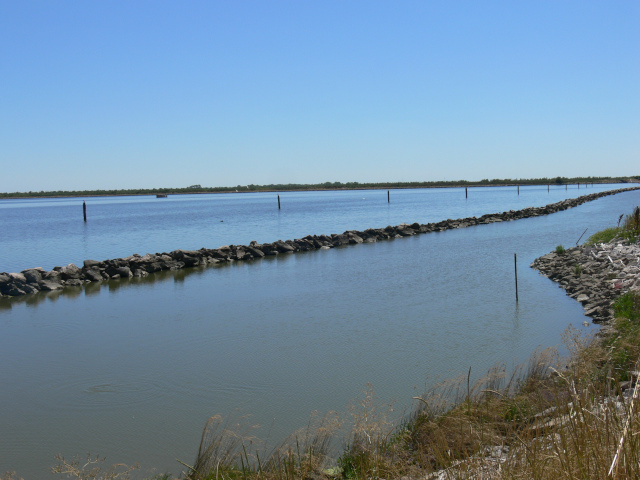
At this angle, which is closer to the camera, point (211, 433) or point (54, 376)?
point (211, 433)

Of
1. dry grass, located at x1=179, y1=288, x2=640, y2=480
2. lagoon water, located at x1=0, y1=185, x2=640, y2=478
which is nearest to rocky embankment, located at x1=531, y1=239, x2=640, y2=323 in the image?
lagoon water, located at x1=0, y1=185, x2=640, y2=478

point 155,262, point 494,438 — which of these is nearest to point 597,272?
point 494,438

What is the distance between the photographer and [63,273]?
1917 cm

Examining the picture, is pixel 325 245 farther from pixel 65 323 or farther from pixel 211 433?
pixel 211 433

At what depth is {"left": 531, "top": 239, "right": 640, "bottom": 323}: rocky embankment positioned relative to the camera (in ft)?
41.0

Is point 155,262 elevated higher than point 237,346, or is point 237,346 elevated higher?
point 155,262

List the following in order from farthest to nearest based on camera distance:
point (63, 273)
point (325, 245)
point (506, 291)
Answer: point (325, 245) < point (63, 273) < point (506, 291)

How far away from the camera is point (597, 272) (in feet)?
51.8

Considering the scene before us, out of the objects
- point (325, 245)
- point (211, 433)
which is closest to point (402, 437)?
point (211, 433)

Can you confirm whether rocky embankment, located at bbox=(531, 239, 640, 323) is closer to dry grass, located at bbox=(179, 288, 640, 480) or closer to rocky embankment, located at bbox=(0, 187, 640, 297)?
dry grass, located at bbox=(179, 288, 640, 480)

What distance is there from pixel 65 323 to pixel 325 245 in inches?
652

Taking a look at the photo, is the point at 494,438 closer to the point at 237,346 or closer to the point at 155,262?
the point at 237,346

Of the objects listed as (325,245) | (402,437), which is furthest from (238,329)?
(325,245)

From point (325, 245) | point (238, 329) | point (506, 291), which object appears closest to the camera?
point (238, 329)
